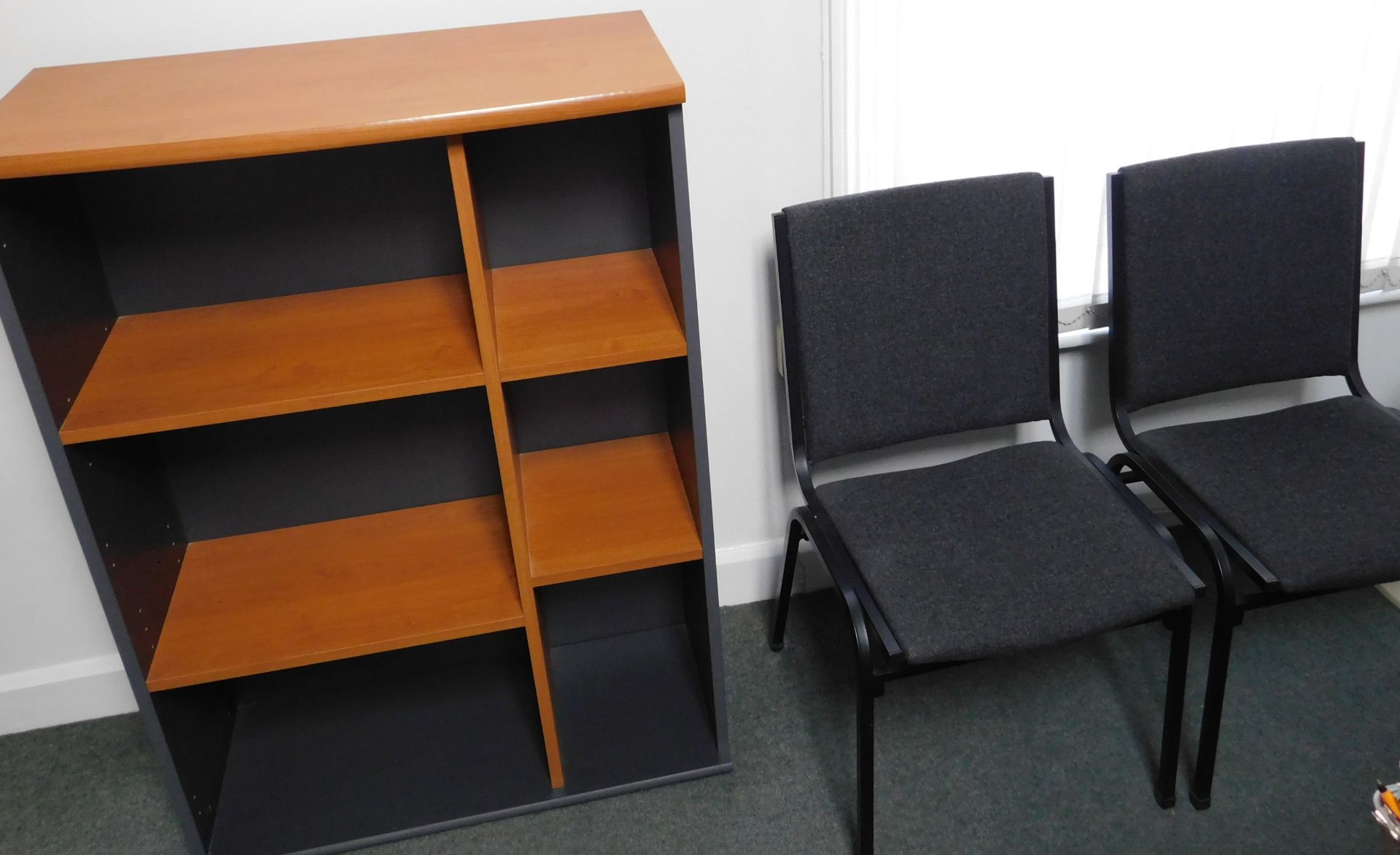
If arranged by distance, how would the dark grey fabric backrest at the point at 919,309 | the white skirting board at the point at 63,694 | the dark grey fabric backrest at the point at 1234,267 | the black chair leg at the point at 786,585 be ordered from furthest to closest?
the white skirting board at the point at 63,694 < the black chair leg at the point at 786,585 < the dark grey fabric backrest at the point at 1234,267 < the dark grey fabric backrest at the point at 919,309

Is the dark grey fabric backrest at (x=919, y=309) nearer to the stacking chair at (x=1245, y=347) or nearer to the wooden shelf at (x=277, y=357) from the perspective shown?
the stacking chair at (x=1245, y=347)

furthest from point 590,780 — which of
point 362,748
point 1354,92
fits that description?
point 1354,92

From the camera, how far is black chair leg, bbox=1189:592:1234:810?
1795 millimetres

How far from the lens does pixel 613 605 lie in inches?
90.5

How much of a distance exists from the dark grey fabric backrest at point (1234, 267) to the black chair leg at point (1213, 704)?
44 cm

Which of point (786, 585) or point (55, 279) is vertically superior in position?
point (55, 279)

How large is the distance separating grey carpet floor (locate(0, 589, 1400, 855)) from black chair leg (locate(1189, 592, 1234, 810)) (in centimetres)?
4

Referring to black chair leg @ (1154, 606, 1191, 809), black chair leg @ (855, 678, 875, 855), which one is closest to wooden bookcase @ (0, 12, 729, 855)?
black chair leg @ (855, 678, 875, 855)

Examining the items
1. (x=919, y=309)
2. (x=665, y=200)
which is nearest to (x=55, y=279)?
(x=665, y=200)

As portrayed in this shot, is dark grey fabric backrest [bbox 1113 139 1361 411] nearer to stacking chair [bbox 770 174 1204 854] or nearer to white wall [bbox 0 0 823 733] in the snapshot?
stacking chair [bbox 770 174 1204 854]

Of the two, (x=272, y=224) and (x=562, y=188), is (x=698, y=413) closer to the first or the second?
(x=562, y=188)

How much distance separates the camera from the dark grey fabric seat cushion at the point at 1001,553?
1669mm

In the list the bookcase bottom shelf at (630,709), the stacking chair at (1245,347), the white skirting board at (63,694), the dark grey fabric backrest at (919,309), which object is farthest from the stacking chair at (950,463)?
the white skirting board at (63,694)

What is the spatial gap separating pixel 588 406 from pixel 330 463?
460 millimetres
